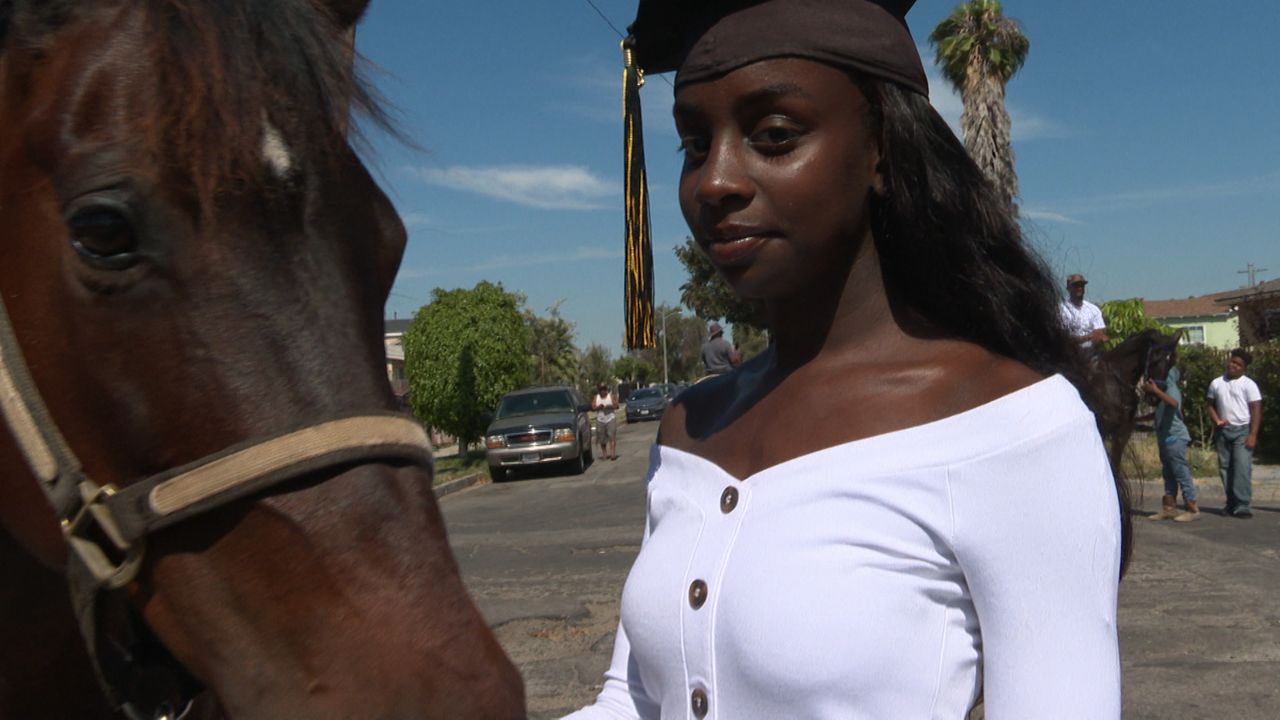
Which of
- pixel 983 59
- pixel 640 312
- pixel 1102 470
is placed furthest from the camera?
pixel 983 59

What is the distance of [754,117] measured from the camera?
1541mm

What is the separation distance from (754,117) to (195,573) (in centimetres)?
101

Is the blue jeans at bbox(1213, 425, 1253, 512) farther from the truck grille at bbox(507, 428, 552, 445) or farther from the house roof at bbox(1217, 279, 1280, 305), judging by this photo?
the house roof at bbox(1217, 279, 1280, 305)

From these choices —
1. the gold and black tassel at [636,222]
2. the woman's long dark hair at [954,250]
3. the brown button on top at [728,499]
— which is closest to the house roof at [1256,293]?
the gold and black tassel at [636,222]

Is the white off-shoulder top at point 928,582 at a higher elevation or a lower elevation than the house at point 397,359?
lower

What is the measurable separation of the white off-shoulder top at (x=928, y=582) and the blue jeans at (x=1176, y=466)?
Result: 32.9 feet

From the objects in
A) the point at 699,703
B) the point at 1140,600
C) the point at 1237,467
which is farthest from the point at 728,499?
the point at 1237,467

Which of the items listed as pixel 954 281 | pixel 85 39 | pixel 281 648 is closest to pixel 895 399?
pixel 954 281

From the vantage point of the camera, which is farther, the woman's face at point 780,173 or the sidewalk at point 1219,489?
the sidewalk at point 1219,489

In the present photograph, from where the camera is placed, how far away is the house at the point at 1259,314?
2978cm

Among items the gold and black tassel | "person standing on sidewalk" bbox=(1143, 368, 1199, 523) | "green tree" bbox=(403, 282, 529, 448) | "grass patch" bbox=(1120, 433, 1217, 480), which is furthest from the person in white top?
"green tree" bbox=(403, 282, 529, 448)

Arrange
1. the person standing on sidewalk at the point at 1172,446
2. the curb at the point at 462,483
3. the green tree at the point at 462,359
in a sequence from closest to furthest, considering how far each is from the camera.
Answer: the person standing on sidewalk at the point at 1172,446 → the curb at the point at 462,483 → the green tree at the point at 462,359

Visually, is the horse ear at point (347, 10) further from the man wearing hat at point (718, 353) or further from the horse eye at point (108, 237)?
the man wearing hat at point (718, 353)

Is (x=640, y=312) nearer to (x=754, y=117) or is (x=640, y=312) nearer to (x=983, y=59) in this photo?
(x=754, y=117)
